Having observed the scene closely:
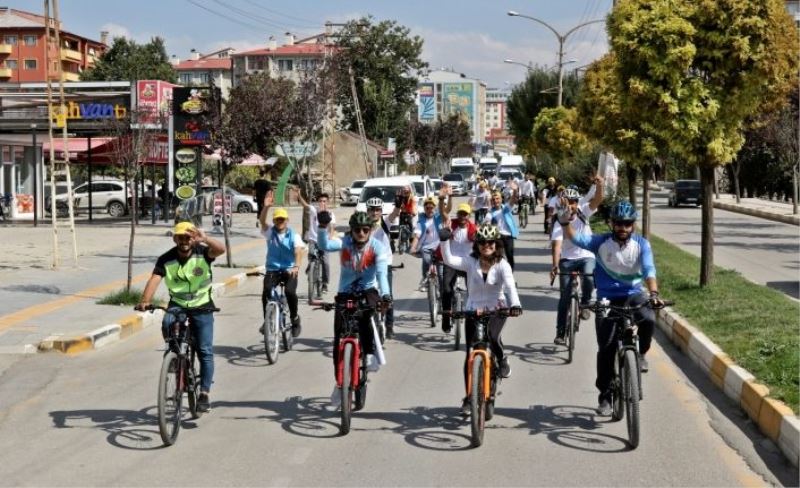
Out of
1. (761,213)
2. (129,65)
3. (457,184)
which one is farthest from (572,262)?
(129,65)

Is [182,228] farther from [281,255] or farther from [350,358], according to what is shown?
[281,255]

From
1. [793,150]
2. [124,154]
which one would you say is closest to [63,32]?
[793,150]

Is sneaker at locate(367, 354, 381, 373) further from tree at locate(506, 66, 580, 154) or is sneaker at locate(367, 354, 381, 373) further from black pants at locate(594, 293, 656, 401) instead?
tree at locate(506, 66, 580, 154)

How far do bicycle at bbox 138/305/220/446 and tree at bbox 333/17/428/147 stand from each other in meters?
77.0

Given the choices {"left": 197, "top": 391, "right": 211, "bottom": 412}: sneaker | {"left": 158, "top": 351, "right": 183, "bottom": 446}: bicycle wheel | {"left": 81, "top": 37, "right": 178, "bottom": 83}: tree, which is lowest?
{"left": 197, "top": 391, "right": 211, "bottom": 412}: sneaker

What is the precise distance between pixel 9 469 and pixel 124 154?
16.3 m

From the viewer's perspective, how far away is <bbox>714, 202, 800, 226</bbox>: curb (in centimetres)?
4004

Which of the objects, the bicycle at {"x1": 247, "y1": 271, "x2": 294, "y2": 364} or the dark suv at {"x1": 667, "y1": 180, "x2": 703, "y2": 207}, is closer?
the bicycle at {"x1": 247, "y1": 271, "x2": 294, "y2": 364}

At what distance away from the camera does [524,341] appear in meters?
12.7

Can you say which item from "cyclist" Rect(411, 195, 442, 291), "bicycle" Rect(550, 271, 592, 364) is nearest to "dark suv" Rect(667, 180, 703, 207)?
"cyclist" Rect(411, 195, 442, 291)

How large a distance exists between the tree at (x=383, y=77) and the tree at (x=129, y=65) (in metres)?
15.7

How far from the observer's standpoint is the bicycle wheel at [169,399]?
7.45 metres

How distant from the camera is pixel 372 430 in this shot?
8.02 metres

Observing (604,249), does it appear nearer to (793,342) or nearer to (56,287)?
(793,342)
